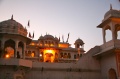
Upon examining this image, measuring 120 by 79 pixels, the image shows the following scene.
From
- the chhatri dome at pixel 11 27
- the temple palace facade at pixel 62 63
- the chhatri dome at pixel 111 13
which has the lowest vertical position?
the temple palace facade at pixel 62 63

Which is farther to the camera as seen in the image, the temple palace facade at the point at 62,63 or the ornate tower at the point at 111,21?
the ornate tower at the point at 111,21

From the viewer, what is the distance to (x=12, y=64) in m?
19.3

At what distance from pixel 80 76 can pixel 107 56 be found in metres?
4.07

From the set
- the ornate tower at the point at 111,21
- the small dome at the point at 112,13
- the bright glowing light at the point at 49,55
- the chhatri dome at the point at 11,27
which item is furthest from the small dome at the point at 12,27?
the bright glowing light at the point at 49,55

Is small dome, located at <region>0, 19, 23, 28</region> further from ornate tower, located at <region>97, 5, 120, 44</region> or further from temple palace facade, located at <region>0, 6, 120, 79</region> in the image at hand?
ornate tower, located at <region>97, 5, 120, 44</region>

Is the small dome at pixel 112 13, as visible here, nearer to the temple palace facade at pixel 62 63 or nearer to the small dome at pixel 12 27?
the temple palace facade at pixel 62 63

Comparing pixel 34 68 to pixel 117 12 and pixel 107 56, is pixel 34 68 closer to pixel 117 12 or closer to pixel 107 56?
pixel 107 56

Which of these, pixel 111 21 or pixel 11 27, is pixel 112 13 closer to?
pixel 111 21

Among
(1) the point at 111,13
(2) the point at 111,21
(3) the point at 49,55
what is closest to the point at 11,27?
(2) the point at 111,21

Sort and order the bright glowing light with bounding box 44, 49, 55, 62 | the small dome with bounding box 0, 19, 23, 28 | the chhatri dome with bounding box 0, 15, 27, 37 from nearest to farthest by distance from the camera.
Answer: the chhatri dome with bounding box 0, 15, 27, 37
the small dome with bounding box 0, 19, 23, 28
the bright glowing light with bounding box 44, 49, 55, 62

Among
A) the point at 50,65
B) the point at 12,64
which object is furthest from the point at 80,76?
the point at 12,64

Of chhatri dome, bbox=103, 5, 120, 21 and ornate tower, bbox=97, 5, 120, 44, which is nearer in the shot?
ornate tower, bbox=97, 5, 120, 44

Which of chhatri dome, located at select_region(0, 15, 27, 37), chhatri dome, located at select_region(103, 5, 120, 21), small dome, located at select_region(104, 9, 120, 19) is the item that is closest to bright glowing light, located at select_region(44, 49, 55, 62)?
chhatri dome, located at select_region(0, 15, 27, 37)

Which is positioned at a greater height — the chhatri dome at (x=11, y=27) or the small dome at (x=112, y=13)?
the small dome at (x=112, y=13)
